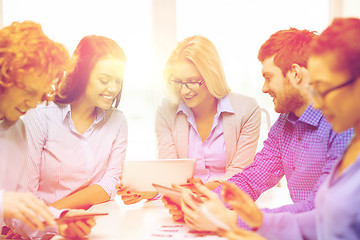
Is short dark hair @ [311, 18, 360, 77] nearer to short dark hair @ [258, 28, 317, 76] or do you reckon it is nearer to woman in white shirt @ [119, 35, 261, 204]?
short dark hair @ [258, 28, 317, 76]

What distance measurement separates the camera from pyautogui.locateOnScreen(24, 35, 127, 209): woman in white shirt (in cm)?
201

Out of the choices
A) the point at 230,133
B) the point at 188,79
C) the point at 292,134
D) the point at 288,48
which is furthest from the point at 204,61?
the point at 292,134

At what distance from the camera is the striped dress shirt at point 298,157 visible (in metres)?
1.51

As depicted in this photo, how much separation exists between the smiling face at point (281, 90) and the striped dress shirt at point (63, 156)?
3.08ft

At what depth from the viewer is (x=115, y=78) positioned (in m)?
2.06

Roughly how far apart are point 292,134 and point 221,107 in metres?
0.64

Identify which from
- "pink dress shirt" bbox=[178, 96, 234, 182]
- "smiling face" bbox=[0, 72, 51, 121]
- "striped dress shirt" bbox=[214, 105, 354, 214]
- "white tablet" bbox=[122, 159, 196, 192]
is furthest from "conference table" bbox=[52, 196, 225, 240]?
"pink dress shirt" bbox=[178, 96, 234, 182]

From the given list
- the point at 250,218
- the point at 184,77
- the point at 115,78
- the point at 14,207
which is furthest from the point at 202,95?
the point at 14,207

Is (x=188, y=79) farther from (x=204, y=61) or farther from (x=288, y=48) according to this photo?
(x=288, y=48)

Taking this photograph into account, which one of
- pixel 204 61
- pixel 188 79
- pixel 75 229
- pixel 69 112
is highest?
pixel 204 61

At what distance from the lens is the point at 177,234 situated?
1405 mm

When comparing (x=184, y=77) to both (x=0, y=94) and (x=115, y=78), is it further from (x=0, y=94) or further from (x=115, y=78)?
(x=0, y=94)

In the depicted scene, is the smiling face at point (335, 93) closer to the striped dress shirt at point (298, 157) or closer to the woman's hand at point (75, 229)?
the striped dress shirt at point (298, 157)

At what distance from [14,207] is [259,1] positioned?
272 cm
